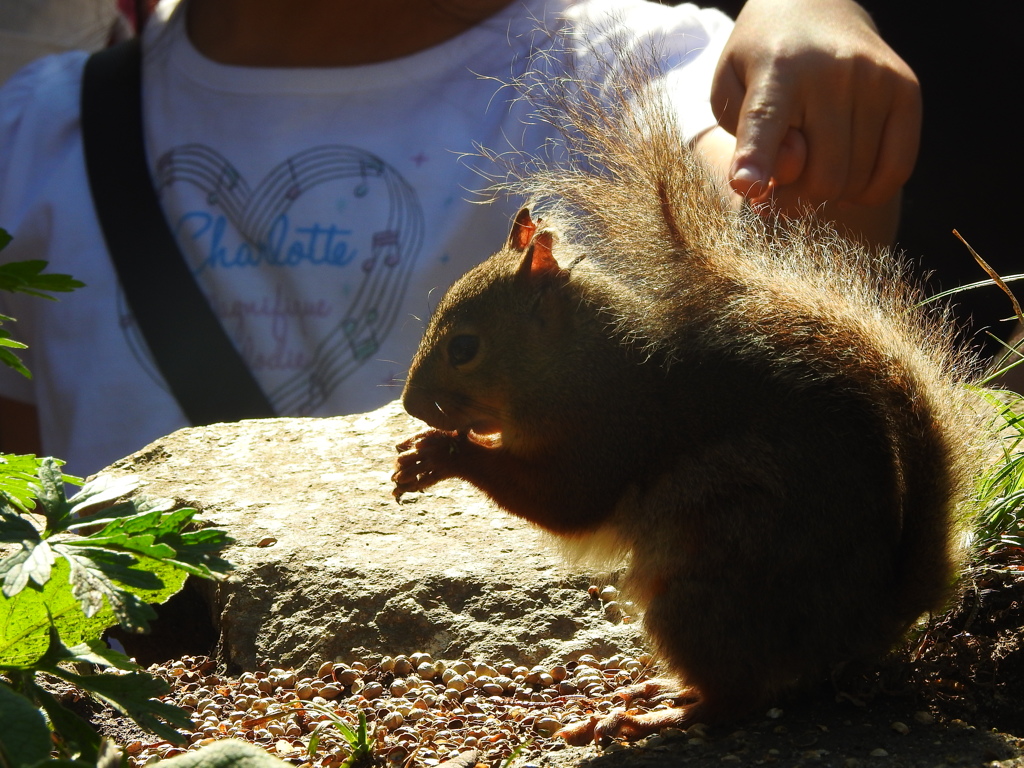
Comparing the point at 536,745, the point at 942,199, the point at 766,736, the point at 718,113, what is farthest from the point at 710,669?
the point at 942,199

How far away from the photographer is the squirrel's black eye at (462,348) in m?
2.27

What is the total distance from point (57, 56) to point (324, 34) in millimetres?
1198

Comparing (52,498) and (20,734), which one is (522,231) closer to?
(52,498)

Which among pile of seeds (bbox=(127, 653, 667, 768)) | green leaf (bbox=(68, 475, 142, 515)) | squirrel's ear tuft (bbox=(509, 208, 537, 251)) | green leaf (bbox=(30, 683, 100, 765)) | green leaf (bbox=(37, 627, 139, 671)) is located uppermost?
squirrel's ear tuft (bbox=(509, 208, 537, 251))

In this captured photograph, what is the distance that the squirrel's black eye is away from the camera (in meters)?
2.27

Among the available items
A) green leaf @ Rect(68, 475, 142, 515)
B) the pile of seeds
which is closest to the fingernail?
the pile of seeds

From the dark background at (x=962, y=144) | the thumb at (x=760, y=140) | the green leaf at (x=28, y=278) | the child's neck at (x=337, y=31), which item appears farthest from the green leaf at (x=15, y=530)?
the dark background at (x=962, y=144)

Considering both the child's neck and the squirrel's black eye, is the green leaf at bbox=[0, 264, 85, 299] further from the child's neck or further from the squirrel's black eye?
the child's neck

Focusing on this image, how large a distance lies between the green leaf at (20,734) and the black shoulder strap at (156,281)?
2472mm

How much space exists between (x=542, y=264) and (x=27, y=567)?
136 cm

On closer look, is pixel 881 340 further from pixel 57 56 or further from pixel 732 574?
pixel 57 56

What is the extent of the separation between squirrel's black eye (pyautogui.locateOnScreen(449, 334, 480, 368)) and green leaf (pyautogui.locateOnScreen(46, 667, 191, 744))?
3.60 feet

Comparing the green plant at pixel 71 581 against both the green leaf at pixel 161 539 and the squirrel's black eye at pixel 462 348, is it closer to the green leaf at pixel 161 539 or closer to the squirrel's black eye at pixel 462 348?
the green leaf at pixel 161 539

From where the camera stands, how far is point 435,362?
7.49ft
